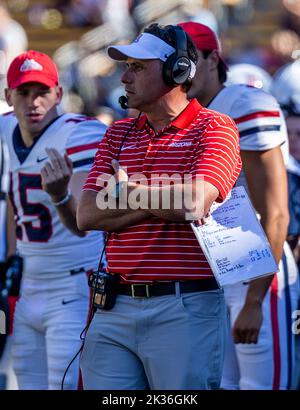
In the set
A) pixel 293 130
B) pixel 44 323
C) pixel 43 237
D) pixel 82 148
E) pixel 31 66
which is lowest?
pixel 44 323

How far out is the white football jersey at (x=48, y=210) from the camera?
5168 millimetres

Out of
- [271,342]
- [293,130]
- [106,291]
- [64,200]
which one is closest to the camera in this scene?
[106,291]

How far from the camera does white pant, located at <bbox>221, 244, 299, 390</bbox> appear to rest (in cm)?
504

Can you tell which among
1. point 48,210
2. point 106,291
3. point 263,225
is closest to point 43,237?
point 48,210

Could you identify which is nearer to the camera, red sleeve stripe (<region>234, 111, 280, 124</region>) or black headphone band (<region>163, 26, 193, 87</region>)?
black headphone band (<region>163, 26, 193, 87</region>)

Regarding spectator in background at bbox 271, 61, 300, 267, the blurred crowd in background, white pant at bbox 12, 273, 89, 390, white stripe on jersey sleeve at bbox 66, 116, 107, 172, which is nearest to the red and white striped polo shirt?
white stripe on jersey sleeve at bbox 66, 116, 107, 172

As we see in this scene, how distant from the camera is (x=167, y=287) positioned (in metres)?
3.80

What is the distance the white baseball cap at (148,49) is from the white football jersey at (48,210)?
3.96 feet

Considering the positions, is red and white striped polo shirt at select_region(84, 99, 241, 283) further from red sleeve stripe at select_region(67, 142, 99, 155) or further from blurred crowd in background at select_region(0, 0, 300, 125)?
blurred crowd in background at select_region(0, 0, 300, 125)

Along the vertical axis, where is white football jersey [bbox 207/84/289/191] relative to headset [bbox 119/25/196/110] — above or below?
below

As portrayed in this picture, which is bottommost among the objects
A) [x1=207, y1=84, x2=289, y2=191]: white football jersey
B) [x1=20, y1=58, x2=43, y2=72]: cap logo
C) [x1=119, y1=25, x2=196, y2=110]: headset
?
[x1=207, y1=84, x2=289, y2=191]: white football jersey

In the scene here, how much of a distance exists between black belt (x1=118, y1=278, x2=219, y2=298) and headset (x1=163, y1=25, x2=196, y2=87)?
719mm

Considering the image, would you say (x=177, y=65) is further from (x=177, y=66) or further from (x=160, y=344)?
(x=160, y=344)

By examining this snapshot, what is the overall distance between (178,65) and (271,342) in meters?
1.67
